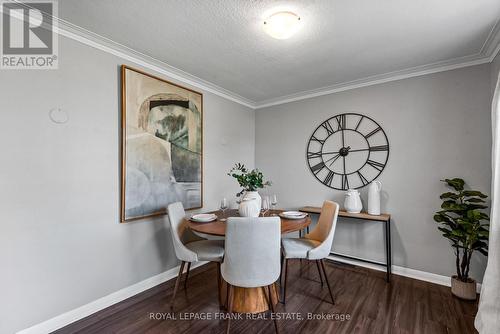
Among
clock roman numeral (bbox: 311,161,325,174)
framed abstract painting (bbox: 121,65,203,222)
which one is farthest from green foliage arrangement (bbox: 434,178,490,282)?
framed abstract painting (bbox: 121,65,203,222)

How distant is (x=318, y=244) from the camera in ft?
8.00

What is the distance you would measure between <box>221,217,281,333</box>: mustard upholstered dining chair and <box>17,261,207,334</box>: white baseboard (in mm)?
1250

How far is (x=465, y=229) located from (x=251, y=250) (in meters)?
2.15

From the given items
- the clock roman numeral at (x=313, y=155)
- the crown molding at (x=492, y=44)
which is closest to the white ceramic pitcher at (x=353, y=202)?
the clock roman numeral at (x=313, y=155)

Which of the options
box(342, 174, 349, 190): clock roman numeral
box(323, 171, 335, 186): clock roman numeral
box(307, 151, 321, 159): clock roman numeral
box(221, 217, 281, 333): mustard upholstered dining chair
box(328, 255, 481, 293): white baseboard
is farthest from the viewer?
box(307, 151, 321, 159): clock roman numeral

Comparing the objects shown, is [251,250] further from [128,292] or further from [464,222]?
[464,222]

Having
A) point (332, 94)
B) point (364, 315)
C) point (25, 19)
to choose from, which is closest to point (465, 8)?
point (332, 94)

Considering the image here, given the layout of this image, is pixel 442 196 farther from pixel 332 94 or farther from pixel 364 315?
pixel 332 94

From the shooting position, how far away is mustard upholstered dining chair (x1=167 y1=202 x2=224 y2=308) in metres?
2.13

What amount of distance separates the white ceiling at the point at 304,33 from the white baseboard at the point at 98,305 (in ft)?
7.96

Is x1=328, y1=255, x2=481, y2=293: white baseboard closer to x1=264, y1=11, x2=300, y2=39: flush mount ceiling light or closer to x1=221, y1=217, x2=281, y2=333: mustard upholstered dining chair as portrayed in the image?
x1=221, y1=217, x2=281, y2=333: mustard upholstered dining chair

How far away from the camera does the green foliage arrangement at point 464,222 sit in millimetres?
2156

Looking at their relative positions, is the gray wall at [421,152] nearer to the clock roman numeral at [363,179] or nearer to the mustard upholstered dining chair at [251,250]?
the clock roman numeral at [363,179]

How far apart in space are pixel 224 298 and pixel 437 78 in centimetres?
333
